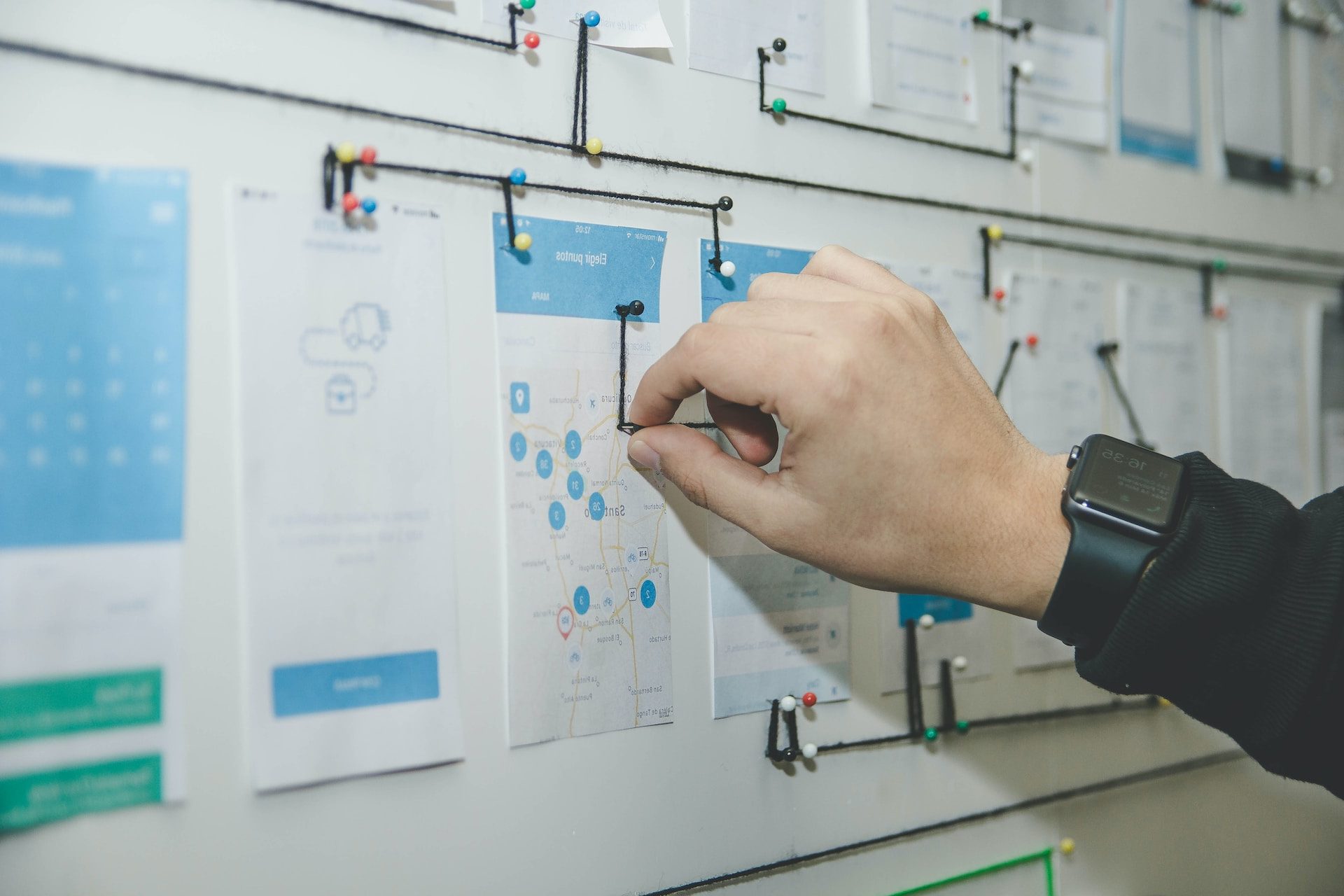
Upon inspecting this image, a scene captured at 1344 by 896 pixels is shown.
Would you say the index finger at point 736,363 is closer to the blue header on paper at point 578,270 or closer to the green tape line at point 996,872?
the blue header on paper at point 578,270

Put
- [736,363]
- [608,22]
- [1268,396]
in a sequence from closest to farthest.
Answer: [736,363], [608,22], [1268,396]

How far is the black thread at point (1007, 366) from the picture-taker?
1026 mm

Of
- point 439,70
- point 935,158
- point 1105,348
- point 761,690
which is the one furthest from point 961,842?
point 439,70

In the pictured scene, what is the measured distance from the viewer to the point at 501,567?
73 cm

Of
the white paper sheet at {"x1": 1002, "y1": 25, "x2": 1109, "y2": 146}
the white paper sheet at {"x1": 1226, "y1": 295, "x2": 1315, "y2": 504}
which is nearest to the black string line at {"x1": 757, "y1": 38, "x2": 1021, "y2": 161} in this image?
the white paper sheet at {"x1": 1002, "y1": 25, "x2": 1109, "y2": 146}

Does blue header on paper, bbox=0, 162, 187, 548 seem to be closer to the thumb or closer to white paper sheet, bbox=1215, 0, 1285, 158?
the thumb

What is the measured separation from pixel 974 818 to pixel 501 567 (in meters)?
0.61

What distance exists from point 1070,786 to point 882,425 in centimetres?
65

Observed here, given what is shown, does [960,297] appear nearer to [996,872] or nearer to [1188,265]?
[1188,265]

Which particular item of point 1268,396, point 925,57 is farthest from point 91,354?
point 1268,396

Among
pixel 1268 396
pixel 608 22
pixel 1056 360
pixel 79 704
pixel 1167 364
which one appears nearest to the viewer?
pixel 79 704

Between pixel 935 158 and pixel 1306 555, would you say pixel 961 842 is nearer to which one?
pixel 1306 555

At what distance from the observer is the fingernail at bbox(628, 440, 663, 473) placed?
0.77 meters

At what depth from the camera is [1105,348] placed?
3.67ft
